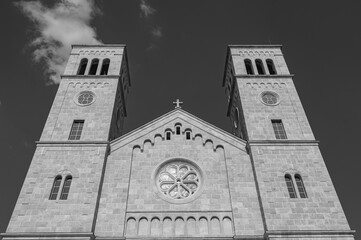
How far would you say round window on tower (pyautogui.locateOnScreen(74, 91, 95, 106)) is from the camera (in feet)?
86.8

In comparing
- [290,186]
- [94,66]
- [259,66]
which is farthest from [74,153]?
[259,66]

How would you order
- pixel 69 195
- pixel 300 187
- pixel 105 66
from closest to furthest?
1. pixel 69 195
2. pixel 300 187
3. pixel 105 66

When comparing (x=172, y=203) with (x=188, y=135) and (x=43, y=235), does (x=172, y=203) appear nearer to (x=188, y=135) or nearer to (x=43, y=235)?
(x=188, y=135)

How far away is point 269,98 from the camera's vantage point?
27.0m

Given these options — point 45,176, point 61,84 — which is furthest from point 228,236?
point 61,84

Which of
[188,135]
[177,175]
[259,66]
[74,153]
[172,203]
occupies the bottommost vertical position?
[172,203]

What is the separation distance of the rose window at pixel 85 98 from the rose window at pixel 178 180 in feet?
28.3

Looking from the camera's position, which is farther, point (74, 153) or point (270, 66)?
point (270, 66)

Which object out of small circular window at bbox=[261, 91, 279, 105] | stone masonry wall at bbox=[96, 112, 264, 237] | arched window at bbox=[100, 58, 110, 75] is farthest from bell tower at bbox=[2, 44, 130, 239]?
small circular window at bbox=[261, 91, 279, 105]

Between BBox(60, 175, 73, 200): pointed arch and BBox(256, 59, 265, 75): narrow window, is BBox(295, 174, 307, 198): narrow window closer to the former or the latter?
BBox(256, 59, 265, 75): narrow window

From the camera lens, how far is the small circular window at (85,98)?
86.9 ft

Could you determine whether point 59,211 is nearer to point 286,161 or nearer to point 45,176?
point 45,176

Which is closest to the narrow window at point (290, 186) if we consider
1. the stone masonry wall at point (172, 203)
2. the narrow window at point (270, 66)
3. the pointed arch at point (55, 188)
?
the stone masonry wall at point (172, 203)

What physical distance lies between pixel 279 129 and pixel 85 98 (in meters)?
15.1
